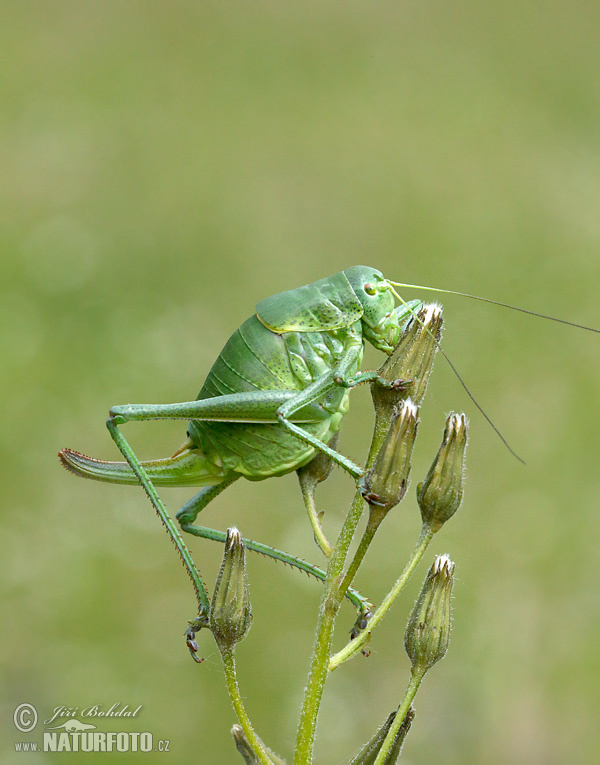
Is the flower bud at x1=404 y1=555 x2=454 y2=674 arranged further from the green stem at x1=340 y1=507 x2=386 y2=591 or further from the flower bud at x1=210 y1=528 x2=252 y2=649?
the flower bud at x1=210 y1=528 x2=252 y2=649

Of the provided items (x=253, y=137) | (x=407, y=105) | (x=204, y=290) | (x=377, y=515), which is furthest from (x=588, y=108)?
(x=377, y=515)

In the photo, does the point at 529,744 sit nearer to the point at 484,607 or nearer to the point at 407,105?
the point at 484,607

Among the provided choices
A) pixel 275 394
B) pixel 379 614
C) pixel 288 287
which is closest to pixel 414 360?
pixel 275 394

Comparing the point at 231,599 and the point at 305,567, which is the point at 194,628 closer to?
the point at 231,599

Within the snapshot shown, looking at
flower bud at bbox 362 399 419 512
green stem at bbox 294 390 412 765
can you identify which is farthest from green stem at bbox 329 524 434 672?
flower bud at bbox 362 399 419 512

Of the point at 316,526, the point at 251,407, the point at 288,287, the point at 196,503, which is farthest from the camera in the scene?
the point at 288,287

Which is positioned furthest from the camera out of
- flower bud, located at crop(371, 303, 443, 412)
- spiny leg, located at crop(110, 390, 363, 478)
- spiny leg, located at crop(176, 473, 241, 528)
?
spiny leg, located at crop(176, 473, 241, 528)
